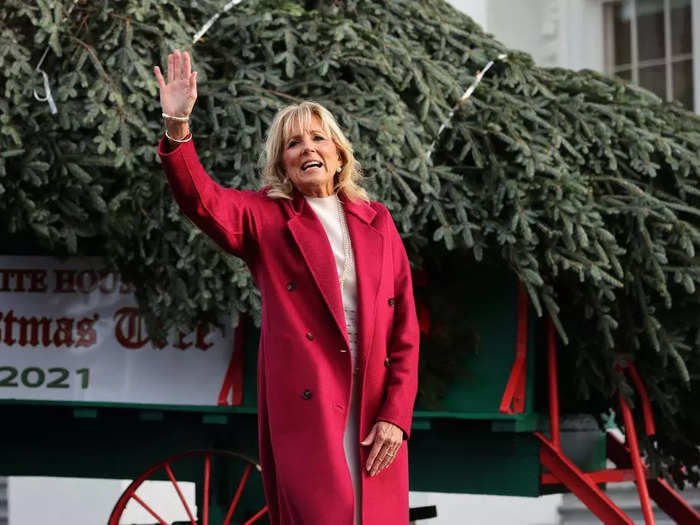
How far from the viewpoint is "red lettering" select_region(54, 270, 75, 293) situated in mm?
5320

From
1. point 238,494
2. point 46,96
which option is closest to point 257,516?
point 238,494

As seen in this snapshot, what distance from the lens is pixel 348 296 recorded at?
10.2 feet

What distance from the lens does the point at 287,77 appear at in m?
5.05

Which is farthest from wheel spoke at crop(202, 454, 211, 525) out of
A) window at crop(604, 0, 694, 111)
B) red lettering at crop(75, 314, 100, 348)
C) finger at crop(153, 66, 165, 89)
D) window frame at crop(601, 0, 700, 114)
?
window at crop(604, 0, 694, 111)

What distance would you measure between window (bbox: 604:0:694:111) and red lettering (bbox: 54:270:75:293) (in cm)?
593

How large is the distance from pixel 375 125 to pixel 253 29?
67cm

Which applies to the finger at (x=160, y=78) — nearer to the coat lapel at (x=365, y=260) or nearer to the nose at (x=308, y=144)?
the nose at (x=308, y=144)

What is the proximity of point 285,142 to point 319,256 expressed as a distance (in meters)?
0.29

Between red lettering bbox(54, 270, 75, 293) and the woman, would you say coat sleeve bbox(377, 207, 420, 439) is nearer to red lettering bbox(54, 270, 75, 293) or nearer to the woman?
the woman

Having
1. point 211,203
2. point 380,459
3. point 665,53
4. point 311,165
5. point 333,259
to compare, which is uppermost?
point 665,53

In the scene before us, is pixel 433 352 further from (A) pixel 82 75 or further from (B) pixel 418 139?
(A) pixel 82 75

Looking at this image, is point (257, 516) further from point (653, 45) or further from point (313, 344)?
point (653, 45)

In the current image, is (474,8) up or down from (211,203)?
up

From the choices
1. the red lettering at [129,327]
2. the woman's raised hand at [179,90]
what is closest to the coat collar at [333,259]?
the woman's raised hand at [179,90]
